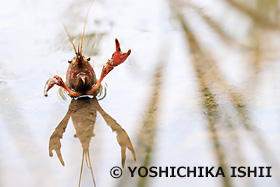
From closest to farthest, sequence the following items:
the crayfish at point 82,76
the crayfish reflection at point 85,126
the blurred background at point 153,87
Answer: the blurred background at point 153,87 < the crayfish reflection at point 85,126 < the crayfish at point 82,76

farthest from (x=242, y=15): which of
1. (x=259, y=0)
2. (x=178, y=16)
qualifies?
(x=178, y=16)

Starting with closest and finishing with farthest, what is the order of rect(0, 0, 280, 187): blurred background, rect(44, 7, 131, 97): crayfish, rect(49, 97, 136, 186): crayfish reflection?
rect(0, 0, 280, 187): blurred background < rect(49, 97, 136, 186): crayfish reflection < rect(44, 7, 131, 97): crayfish

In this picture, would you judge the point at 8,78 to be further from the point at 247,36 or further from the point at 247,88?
the point at 247,36

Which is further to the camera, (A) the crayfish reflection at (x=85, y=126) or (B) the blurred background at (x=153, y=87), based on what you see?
(A) the crayfish reflection at (x=85, y=126)

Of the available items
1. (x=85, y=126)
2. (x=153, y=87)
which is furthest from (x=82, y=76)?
(x=153, y=87)

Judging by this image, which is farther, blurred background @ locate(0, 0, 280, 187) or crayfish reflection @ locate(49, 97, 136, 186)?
crayfish reflection @ locate(49, 97, 136, 186)

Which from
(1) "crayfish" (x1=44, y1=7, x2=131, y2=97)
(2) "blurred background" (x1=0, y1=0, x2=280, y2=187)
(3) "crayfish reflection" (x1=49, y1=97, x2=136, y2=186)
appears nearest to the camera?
(2) "blurred background" (x1=0, y1=0, x2=280, y2=187)
